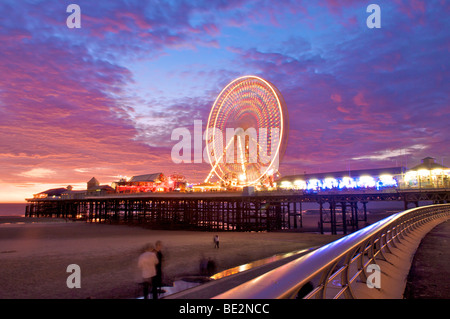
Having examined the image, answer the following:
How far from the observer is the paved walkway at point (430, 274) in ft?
16.4

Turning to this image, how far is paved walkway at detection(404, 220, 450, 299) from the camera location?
4.99m

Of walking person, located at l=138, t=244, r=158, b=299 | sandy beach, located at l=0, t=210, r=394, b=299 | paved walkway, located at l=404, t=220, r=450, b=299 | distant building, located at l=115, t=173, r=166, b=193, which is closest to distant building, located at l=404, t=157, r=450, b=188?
sandy beach, located at l=0, t=210, r=394, b=299

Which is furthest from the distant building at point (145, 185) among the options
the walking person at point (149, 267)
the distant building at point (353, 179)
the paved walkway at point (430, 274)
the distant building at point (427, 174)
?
the paved walkway at point (430, 274)

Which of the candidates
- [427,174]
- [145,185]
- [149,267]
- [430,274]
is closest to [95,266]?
[149,267]

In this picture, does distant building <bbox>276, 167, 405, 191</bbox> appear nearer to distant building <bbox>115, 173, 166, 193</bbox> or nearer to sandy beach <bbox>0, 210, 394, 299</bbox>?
sandy beach <bbox>0, 210, 394, 299</bbox>

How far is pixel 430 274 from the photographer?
246 inches

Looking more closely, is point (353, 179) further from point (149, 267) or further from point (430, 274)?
point (149, 267)

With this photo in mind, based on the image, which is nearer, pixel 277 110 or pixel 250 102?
pixel 277 110

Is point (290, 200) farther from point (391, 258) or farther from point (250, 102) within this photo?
point (391, 258)
